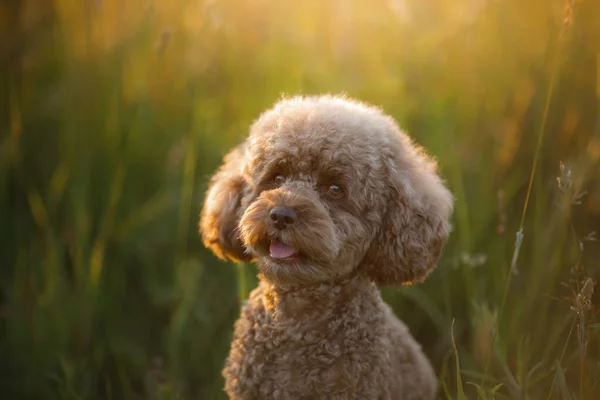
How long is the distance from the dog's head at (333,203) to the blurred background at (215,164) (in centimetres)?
44

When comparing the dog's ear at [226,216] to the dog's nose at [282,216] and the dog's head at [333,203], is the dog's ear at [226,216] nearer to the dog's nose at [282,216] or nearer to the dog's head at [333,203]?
the dog's head at [333,203]

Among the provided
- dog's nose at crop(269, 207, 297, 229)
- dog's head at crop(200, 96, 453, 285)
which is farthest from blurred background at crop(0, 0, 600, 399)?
dog's nose at crop(269, 207, 297, 229)

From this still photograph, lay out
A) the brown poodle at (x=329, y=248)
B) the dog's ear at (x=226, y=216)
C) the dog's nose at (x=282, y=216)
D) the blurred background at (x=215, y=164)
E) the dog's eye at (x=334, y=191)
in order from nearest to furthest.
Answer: the dog's nose at (x=282, y=216)
the brown poodle at (x=329, y=248)
the dog's eye at (x=334, y=191)
the dog's ear at (x=226, y=216)
the blurred background at (x=215, y=164)

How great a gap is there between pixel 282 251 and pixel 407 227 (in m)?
0.52

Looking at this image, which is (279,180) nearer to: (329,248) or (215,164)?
(329,248)

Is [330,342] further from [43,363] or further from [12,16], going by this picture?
[12,16]

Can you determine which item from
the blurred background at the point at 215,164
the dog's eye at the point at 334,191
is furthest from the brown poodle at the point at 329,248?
the blurred background at the point at 215,164

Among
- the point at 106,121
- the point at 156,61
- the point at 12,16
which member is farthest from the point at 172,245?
the point at 12,16

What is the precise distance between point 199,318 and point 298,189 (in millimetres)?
1145

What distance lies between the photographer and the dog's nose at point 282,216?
230 centimetres

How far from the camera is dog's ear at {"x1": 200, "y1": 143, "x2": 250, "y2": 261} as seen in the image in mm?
2730

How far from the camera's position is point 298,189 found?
2475mm

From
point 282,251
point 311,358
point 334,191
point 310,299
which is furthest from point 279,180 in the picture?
point 311,358

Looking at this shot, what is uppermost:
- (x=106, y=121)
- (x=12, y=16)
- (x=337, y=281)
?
(x=12, y=16)
